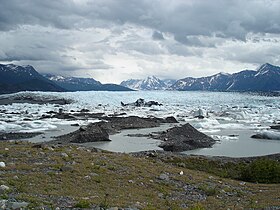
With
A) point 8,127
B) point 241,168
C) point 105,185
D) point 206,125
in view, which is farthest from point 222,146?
point 8,127

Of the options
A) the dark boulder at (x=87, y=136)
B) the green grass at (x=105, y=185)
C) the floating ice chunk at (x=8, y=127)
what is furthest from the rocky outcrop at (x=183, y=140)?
the floating ice chunk at (x=8, y=127)

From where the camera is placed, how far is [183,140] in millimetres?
25984

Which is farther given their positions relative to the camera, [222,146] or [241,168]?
[222,146]

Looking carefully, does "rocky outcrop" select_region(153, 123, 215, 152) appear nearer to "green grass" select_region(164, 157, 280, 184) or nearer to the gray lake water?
the gray lake water

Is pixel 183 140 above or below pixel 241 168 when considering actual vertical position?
below

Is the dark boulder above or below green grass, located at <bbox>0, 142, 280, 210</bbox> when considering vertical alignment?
below

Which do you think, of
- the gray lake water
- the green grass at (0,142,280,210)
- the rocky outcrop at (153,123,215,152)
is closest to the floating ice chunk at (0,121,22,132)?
the gray lake water

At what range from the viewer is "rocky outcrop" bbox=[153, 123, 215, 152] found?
24.3 metres

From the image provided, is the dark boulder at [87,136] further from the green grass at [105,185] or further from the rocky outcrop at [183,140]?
the green grass at [105,185]

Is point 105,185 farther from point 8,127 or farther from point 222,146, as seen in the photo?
point 8,127

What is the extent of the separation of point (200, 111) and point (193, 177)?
38.3 m

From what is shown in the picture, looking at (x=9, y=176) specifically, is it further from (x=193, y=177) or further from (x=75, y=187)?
(x=193, y=177)

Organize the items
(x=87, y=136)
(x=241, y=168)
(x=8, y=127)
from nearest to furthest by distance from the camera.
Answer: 1. (x=241, y=168)
2. (x=87, y=136)
3. (x=8, y=127)

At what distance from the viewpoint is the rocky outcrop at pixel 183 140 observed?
24.3m
